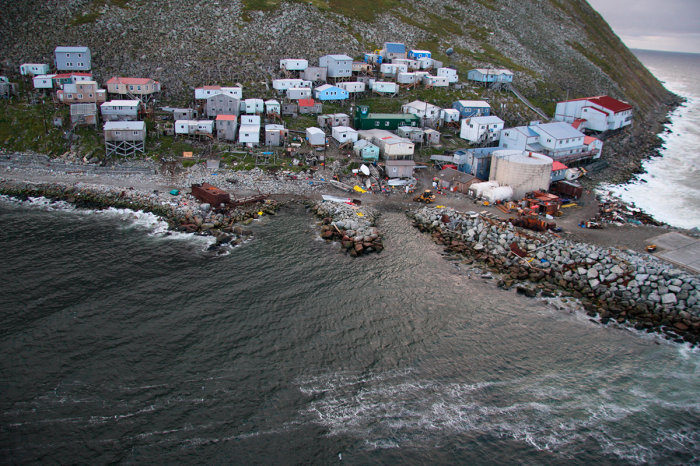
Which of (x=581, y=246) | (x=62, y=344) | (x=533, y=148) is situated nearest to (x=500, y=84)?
(x=533, y=148)

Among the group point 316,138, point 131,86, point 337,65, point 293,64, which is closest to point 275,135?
point 316,138

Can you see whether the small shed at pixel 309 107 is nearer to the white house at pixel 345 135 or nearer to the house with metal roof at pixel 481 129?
the white house at pixel 345 135

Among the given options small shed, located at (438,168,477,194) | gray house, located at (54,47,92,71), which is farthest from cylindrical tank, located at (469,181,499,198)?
gray house, located at (54,47,92,71)

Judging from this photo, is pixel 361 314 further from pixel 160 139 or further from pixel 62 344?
pixel 160 139

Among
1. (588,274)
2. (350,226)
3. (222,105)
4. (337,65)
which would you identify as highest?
(337,65)

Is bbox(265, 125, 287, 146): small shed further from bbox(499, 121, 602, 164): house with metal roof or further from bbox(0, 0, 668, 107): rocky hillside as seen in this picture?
bbox(499, 121, 602, 164): house with metal roof

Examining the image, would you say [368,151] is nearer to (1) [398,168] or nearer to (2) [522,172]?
(1) [398,168]
